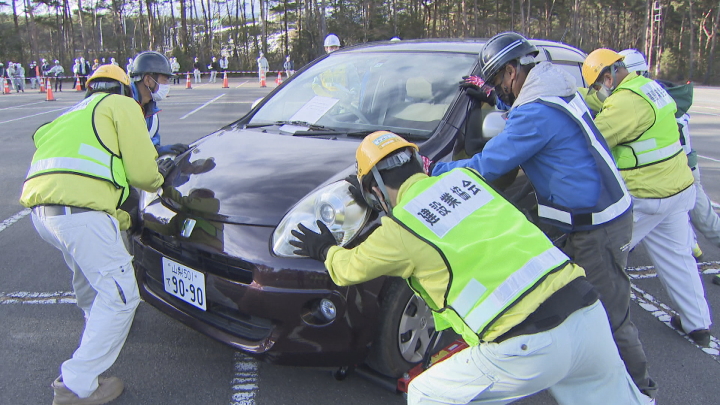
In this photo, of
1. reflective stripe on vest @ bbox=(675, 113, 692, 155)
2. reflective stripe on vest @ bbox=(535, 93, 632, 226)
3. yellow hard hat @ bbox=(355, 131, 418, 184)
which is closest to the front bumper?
yellow hard hat @ bbox=(355, 131, 418, 184)

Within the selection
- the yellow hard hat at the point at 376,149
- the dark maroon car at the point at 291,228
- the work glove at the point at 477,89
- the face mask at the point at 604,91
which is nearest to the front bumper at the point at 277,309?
the dark maroon car at the point at 291,228

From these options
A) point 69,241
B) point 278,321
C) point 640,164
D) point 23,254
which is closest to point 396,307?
point 278,321

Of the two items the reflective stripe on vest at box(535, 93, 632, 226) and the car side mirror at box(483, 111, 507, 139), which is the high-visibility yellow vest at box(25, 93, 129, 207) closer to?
the car side mirror at box(483, 111, 507, 139)

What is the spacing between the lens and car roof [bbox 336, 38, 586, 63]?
147 inches

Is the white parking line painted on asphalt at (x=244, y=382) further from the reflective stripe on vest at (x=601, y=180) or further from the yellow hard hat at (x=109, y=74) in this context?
the reflective stripe on vest at (x=601, y=180)

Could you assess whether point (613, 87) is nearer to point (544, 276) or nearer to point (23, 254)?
point (544, 276)

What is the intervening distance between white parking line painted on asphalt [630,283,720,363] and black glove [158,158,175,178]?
322cm

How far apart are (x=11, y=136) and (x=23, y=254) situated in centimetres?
764

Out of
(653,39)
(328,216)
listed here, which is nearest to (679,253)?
(328,216)

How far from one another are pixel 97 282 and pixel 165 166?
2.93ft

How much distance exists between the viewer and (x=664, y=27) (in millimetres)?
54969

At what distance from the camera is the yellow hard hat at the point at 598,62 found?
3504 millimetres

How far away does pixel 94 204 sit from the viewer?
2.53m

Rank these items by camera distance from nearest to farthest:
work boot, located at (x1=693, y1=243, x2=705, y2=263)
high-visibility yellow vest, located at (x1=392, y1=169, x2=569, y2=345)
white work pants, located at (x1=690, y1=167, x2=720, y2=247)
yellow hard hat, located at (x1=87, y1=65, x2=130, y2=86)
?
high-visibility yellow vest, located at (x1=392, y1=169, x2=569, y2=345) < yellow hard hat, located at (x1=87, y1=65, x2=130, y2=86) < white work pants, located at (x1=690, y1=167, x2=720, y2=247) < work boot, located at (x1=693, y1=243, x2=705, y2=263)
